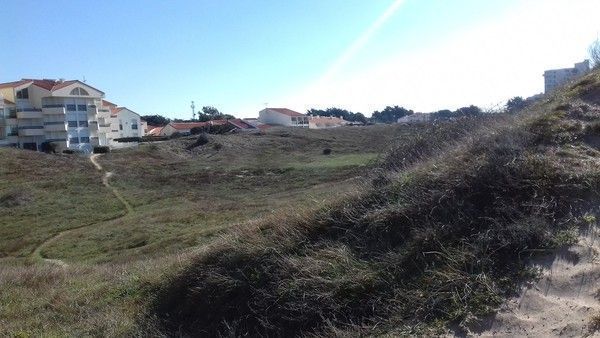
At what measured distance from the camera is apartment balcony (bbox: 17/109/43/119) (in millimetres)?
79863

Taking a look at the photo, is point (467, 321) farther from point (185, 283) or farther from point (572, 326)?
point (185, 283)

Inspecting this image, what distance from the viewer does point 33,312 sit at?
7.19m

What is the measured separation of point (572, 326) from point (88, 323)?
4.88 meters

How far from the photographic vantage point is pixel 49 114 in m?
81.4

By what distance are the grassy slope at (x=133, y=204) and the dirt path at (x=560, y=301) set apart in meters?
2.77

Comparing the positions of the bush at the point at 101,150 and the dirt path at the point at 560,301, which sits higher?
the bush at the point at 101,150

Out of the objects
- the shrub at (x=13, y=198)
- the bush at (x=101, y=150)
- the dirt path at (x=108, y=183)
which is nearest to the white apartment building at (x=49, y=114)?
the bush at (x=101, y=150)

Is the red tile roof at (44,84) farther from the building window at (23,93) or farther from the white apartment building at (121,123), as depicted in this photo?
the white apartment building at (121,123)

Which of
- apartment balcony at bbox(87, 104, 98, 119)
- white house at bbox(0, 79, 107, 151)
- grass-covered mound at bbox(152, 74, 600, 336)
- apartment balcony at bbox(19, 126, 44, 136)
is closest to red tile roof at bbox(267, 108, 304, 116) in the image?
apartment balcony at bbox(87, 104, 98, 119)

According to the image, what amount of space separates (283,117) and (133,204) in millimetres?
91657

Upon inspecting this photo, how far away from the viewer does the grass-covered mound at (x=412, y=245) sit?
446cm

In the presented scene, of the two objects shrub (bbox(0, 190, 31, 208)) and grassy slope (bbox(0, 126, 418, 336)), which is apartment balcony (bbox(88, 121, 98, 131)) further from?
shrub (bbox(0, 190, 31, 208))

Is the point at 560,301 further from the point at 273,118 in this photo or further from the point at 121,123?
the point at 273,118

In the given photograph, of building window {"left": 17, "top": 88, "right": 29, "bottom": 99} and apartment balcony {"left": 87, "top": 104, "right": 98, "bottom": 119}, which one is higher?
building window {"left": 17, "top": 88, "right": 29, "bottom": 99}
